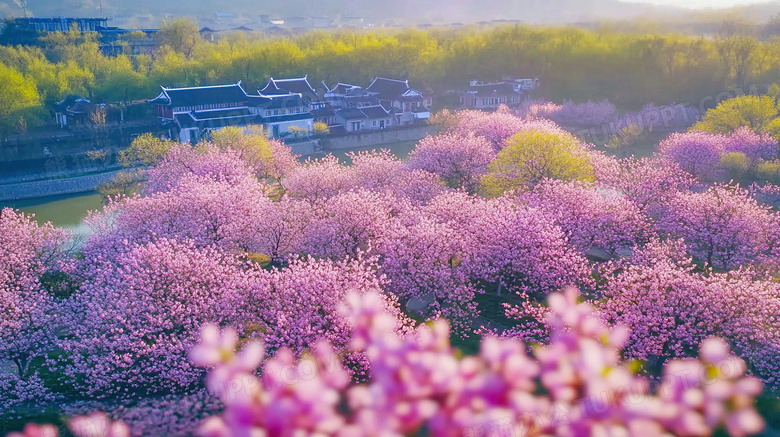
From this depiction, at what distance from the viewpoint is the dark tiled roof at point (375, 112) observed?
1959 inches

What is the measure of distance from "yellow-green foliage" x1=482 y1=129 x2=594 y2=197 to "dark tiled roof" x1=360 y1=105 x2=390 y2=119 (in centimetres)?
2356

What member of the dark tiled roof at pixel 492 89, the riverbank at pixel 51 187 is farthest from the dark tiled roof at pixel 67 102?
the dark tiled roof at pixel 492 89

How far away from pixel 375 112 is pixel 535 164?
25.7 meters

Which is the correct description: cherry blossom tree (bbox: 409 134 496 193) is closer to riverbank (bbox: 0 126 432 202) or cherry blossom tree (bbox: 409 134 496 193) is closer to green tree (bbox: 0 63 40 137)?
riverbank (bbox: 0 126 432 202)

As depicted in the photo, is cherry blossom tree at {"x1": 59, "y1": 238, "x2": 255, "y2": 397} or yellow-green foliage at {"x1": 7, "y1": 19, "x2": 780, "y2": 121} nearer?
cherry blossom tree at {"x1": 59, "y1": 238, "x2": 255, "y2": 397}

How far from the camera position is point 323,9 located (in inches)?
7352

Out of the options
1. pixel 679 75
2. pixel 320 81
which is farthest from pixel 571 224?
pixel 320 81

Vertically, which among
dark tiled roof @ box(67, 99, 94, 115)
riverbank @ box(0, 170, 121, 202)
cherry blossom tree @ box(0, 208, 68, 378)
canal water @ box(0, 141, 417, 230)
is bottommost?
canal water @ box(0, 141, 417, 230)

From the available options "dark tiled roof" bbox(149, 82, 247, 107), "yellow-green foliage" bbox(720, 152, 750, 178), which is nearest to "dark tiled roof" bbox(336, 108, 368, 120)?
"dark tiled roof" bbox(149, 82, 247, 107)

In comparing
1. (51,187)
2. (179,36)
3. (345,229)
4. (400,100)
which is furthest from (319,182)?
(179,36)

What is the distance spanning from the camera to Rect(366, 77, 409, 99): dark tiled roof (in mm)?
54906

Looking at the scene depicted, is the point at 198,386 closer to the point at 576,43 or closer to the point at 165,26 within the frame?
the point at 576,43

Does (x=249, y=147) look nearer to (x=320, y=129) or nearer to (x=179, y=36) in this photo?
(x=320, y=129)

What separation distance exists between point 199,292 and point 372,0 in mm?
191928
